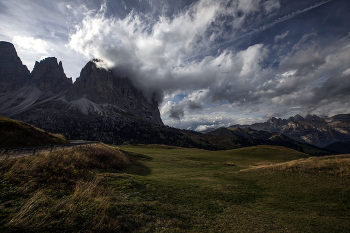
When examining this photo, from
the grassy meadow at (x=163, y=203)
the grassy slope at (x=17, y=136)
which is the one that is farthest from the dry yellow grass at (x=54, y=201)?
the grassy slope at (x=17, y=136)

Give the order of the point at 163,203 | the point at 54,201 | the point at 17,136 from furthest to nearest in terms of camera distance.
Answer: the point at 17,136
the point at 163,203
the point at 54,201

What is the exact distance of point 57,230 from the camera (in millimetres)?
4832

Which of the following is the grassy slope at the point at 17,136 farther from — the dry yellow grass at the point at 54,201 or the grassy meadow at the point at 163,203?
the dry yellow grass at the point at 54,201

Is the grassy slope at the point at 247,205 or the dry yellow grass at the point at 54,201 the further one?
the grassy slope at the point at 247,205

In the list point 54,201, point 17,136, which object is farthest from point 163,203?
point 17,136

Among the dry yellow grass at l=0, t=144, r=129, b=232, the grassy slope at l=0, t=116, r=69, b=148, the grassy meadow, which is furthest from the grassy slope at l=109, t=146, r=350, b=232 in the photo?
the grassy slope at l=0, t=116, r=69, b=148

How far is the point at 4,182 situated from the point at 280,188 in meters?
19.7

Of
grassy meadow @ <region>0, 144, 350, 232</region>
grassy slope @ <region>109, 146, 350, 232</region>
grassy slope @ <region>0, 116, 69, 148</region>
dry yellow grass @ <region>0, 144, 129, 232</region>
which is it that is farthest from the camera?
grassy slope @ <region>0, 116, 69, 148</region>

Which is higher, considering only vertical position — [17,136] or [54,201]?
[17,136]

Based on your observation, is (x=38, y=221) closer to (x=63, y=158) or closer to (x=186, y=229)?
(x=186, y=229)

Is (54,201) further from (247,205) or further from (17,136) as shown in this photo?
(17,136)

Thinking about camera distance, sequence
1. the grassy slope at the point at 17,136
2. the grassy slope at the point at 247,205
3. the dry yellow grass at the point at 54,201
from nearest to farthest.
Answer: the dry yellow grass at the point at 54,201, the grassy slope at the point at 247,205, the grassy slope at the point at 17,136

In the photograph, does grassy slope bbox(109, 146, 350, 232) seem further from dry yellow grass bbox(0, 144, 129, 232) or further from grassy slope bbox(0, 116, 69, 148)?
grassy slope bbox(0, 116, 69, 148)

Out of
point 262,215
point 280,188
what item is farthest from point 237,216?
point 280,188
